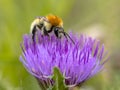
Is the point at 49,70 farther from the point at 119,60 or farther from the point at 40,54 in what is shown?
the point at 119,60

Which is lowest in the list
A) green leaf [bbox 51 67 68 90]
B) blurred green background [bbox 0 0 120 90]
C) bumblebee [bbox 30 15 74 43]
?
blurred green background [bbox 0 0 120 90]

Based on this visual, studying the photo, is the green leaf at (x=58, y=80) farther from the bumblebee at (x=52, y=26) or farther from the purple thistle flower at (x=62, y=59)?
the bumblebee at (x=52, y=26)

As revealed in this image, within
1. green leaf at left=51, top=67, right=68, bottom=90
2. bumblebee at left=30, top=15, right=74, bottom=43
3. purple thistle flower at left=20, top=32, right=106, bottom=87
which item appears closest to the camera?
green leaf at left=51, top=67, right=68, bottom=90

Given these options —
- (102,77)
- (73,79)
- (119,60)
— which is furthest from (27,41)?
(119,60)

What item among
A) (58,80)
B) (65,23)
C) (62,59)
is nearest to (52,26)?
(62,59)

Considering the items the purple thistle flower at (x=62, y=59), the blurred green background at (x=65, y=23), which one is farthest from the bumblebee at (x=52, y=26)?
the blurred green background at (x=65, y=23)

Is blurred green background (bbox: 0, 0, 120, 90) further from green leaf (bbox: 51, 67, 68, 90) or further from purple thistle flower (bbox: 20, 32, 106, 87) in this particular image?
green leaf (bbox: 51, 67, 68, 90)

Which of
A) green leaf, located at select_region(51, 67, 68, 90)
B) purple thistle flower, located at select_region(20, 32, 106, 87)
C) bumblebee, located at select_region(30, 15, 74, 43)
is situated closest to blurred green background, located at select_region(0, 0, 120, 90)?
bumblebee, located at select_region(30, 15, 74, 43)
